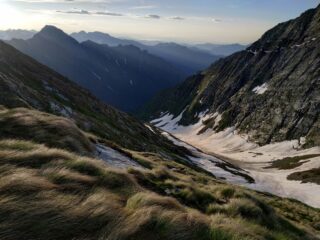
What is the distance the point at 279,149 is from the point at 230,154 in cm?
2098

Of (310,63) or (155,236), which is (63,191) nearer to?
(155,236)

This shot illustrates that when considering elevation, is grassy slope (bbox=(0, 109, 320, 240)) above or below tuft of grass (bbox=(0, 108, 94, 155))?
above

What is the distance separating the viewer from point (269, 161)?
140875 millimetres

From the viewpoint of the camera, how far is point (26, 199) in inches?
311

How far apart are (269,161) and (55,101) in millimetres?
91175

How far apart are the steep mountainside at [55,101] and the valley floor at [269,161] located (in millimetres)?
25126

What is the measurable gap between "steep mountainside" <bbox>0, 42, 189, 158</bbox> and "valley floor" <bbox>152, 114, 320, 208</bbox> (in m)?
25.1

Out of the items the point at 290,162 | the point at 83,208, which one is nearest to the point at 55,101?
the point at 83,208

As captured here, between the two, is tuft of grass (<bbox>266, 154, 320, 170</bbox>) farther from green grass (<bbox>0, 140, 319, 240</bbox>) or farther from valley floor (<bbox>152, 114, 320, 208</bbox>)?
green grass (<bbox>0, 140, 319, 240</bbox>)

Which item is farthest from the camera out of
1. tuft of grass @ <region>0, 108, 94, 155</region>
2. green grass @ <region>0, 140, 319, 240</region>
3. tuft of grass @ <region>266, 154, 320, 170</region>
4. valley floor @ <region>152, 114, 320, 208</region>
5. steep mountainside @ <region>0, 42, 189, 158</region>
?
tuft of grass @ <region>266, 154, 320, 170</region>

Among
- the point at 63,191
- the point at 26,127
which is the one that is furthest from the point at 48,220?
the point at 26,127

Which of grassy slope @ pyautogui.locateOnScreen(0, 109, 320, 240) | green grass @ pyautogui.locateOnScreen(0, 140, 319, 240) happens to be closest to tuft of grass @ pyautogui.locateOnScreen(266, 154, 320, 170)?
grassy slope @ pyautogui.locateOnScreen(0, 109, 320, 240)

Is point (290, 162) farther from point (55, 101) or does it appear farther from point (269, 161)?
point (55, 101)

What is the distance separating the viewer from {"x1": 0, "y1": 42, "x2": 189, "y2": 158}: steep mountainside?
62.4 meters
